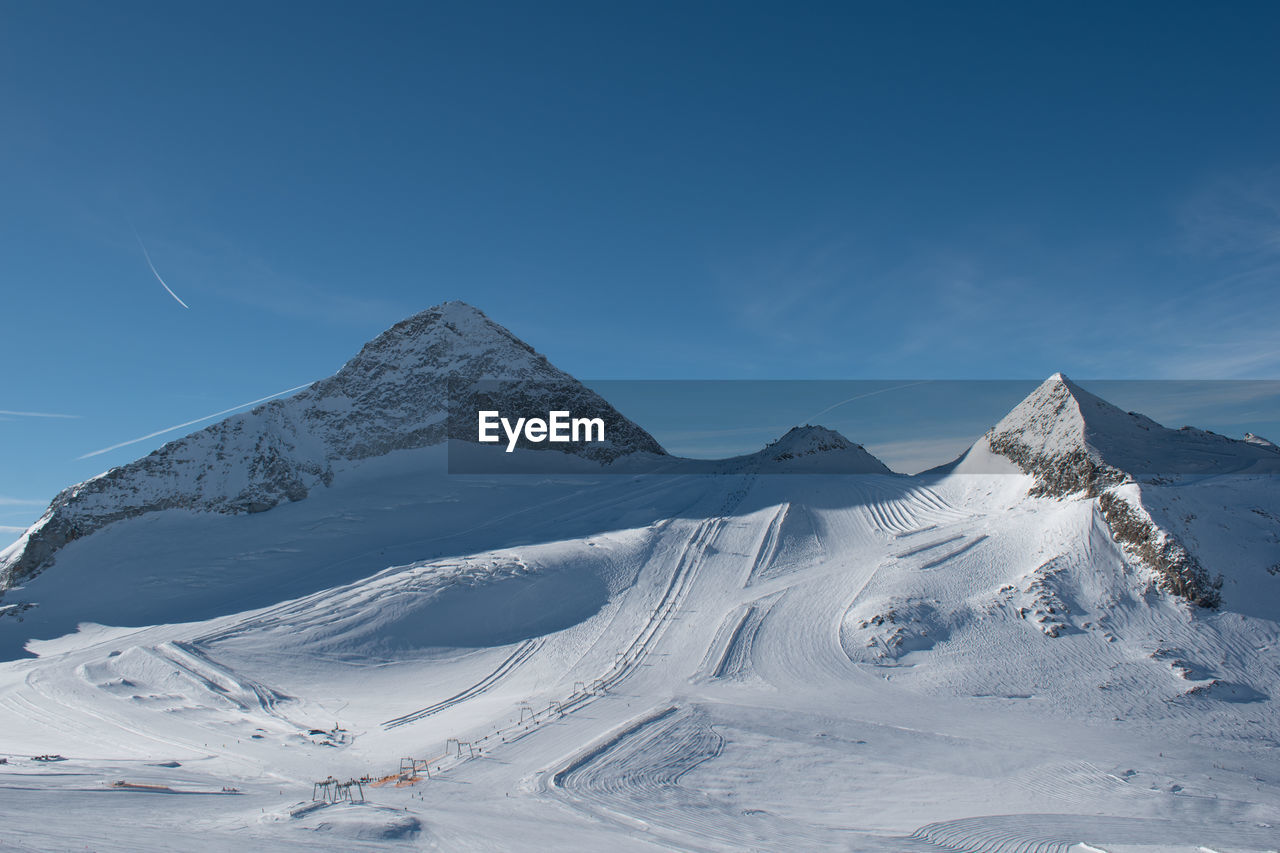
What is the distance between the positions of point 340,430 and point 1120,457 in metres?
41.2

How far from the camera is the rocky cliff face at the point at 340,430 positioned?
3647 centimetres

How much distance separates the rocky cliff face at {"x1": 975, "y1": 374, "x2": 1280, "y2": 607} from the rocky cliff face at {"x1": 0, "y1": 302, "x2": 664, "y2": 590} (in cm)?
2317

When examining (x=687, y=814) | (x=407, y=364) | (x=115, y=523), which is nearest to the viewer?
(x=687, y=814)

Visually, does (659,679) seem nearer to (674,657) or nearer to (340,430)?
(674,657)

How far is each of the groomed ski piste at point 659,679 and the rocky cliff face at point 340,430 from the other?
1518 millimetres

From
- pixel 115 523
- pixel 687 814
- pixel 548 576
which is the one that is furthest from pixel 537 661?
pixel 115 523

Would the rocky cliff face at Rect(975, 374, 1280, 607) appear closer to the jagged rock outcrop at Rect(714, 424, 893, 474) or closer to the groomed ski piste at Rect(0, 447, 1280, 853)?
the groomed ski piste at Rect(0, 447, 1280, 853)

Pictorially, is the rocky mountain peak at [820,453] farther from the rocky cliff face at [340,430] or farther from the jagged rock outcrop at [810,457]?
the rocky cliff face at [340,430]

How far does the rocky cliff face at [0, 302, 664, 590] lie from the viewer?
3647 cm

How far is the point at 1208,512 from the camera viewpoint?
27578mm

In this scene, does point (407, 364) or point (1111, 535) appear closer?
point (1111, 535)

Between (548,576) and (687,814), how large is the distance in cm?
1627

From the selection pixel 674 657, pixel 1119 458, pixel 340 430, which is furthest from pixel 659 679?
pixel 340 430

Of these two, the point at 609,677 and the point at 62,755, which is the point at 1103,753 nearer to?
the point at 609,677
